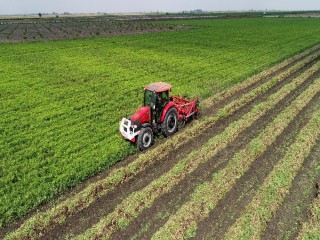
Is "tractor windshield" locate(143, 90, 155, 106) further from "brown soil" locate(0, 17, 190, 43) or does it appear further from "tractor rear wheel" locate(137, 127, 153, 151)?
"brown soil" locate(0, 17, 190, 43)

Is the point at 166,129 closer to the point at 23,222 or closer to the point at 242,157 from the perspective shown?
the point at 242,157

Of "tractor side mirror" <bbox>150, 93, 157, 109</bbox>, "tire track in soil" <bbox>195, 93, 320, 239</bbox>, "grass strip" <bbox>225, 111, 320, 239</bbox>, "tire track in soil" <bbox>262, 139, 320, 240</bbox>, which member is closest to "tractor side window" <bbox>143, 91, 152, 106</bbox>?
"tractor side mirror" <bbox>150, 93, 157, 109</bbox>

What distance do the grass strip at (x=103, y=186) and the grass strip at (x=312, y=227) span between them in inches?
210

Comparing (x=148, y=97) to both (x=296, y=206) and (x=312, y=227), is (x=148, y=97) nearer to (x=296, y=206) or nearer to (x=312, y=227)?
(x=296, y=206)

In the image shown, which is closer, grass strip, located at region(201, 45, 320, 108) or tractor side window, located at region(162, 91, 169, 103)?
tractor side window, located at region(162, 91, 169, 103)

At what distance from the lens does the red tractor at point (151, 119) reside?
11.6m

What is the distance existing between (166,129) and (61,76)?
1372 cm

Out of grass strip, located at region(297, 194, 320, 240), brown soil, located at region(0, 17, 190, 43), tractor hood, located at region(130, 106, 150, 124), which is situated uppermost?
tractor hood, located at region(130, 106, 150, 124)

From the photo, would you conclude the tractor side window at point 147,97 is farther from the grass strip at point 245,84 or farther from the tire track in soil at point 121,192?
the grass strip at point 245,84

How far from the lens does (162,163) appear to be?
36.7 feet

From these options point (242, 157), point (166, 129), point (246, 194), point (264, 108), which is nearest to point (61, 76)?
point (166, 129)

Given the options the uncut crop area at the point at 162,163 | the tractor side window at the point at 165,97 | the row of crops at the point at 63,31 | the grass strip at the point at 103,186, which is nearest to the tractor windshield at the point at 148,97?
the tractor side window at the point at 165,97

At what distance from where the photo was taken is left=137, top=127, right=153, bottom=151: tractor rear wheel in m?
11.6

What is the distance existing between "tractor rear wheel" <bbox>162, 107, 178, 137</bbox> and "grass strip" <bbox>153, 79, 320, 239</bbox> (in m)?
2.97
